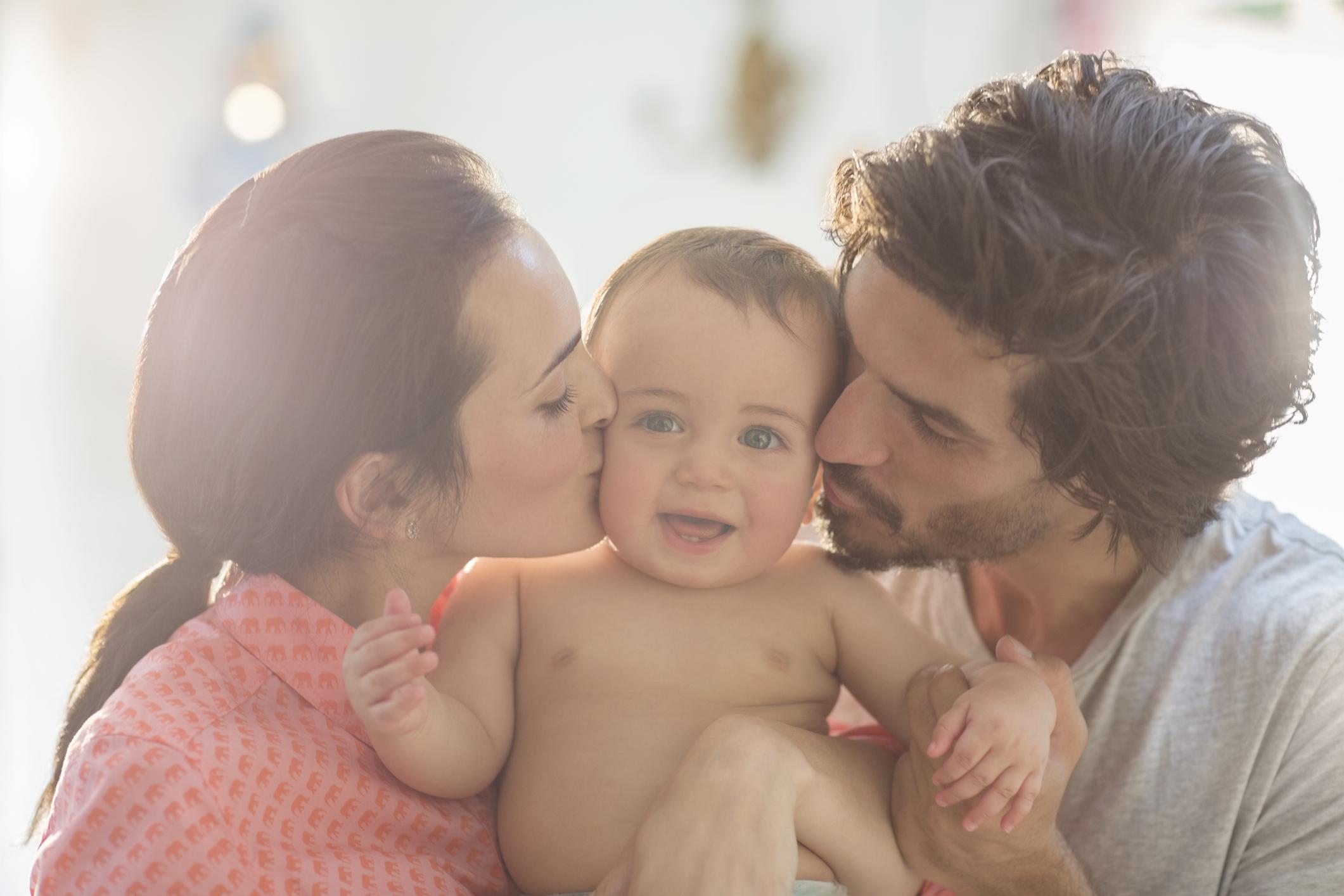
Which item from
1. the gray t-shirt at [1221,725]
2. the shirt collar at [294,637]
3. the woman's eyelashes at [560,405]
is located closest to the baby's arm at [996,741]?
the gray t-shirt at [1221,725]

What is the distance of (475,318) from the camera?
4.36 ft

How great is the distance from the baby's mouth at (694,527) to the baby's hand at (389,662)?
0.45m

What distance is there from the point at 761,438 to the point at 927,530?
282mm

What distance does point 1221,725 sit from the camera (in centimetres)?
158

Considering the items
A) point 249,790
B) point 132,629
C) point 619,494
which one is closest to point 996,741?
point 619,494

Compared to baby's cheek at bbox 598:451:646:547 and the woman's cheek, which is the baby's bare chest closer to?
baby's cheek at bbox 598:451:646:547

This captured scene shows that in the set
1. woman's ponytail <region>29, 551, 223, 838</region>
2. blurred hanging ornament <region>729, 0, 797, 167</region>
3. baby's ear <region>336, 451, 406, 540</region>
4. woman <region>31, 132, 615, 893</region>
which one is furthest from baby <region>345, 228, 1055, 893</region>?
blurred hanging ornament <region>729, 0, 797, 167</region>

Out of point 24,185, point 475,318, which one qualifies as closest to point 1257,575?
point 475,318

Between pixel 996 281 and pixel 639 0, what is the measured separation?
277 centimetres

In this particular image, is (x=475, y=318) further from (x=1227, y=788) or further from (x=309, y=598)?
(x=1227, y=788)

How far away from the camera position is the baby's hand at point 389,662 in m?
1.17

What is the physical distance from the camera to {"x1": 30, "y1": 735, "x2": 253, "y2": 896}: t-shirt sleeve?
1134 mm

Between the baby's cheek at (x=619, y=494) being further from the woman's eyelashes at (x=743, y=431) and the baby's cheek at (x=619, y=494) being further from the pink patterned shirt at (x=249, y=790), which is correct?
the pink patterned shirt at (x=249, y=790)

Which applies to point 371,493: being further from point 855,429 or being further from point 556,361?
point 855,429
